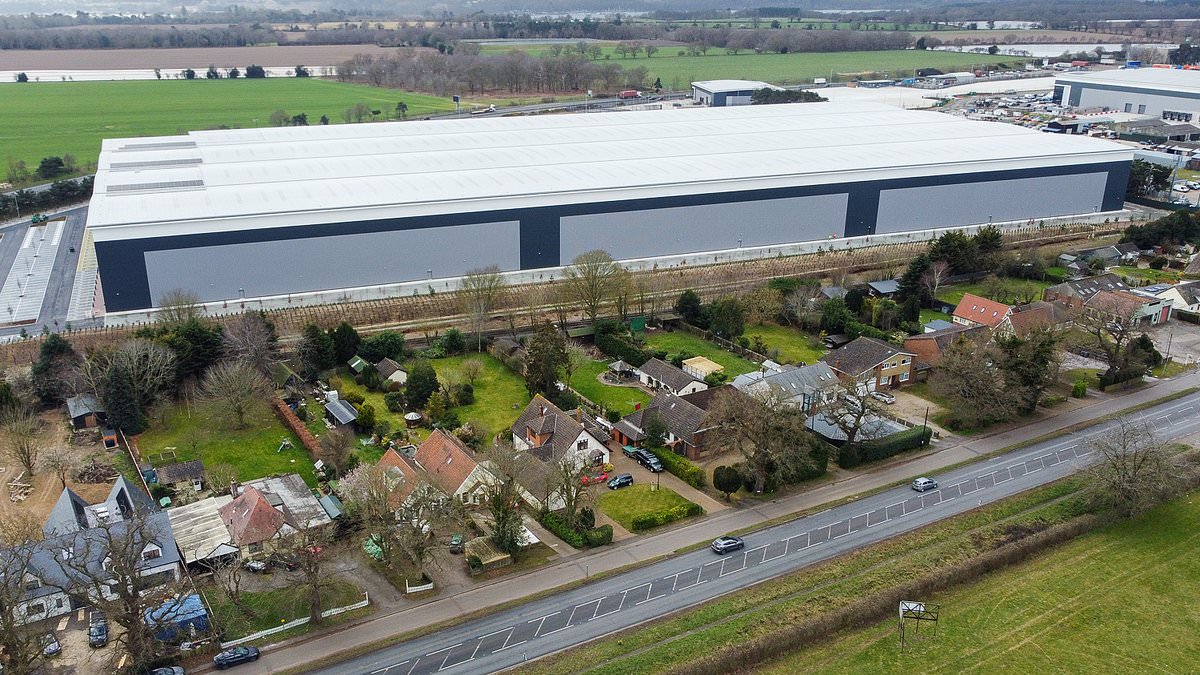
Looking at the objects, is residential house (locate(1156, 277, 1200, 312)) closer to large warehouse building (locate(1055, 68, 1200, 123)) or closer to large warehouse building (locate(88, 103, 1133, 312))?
large warehouse building (locate(88, 103, 1133, 312))

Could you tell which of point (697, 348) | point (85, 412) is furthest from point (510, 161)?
point (85, 412)

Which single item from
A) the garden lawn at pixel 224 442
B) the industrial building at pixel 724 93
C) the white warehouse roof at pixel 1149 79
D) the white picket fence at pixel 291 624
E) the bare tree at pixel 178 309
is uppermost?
the white warehouse roof at pixel 1149 79

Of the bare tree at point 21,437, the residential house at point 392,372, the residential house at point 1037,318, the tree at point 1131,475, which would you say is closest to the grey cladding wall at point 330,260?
the residential house at point 392,372

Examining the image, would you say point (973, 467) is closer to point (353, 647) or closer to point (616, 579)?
point (616, 579)

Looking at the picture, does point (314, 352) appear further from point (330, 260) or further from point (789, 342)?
point (789, 342)

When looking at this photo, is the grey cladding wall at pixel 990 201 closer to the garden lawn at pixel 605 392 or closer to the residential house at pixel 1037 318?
the residential house at pixel 1037 318

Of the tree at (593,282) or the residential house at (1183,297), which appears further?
the residential house at (1183,297)

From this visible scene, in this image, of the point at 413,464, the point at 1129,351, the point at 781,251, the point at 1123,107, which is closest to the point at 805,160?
the point at 781,251
